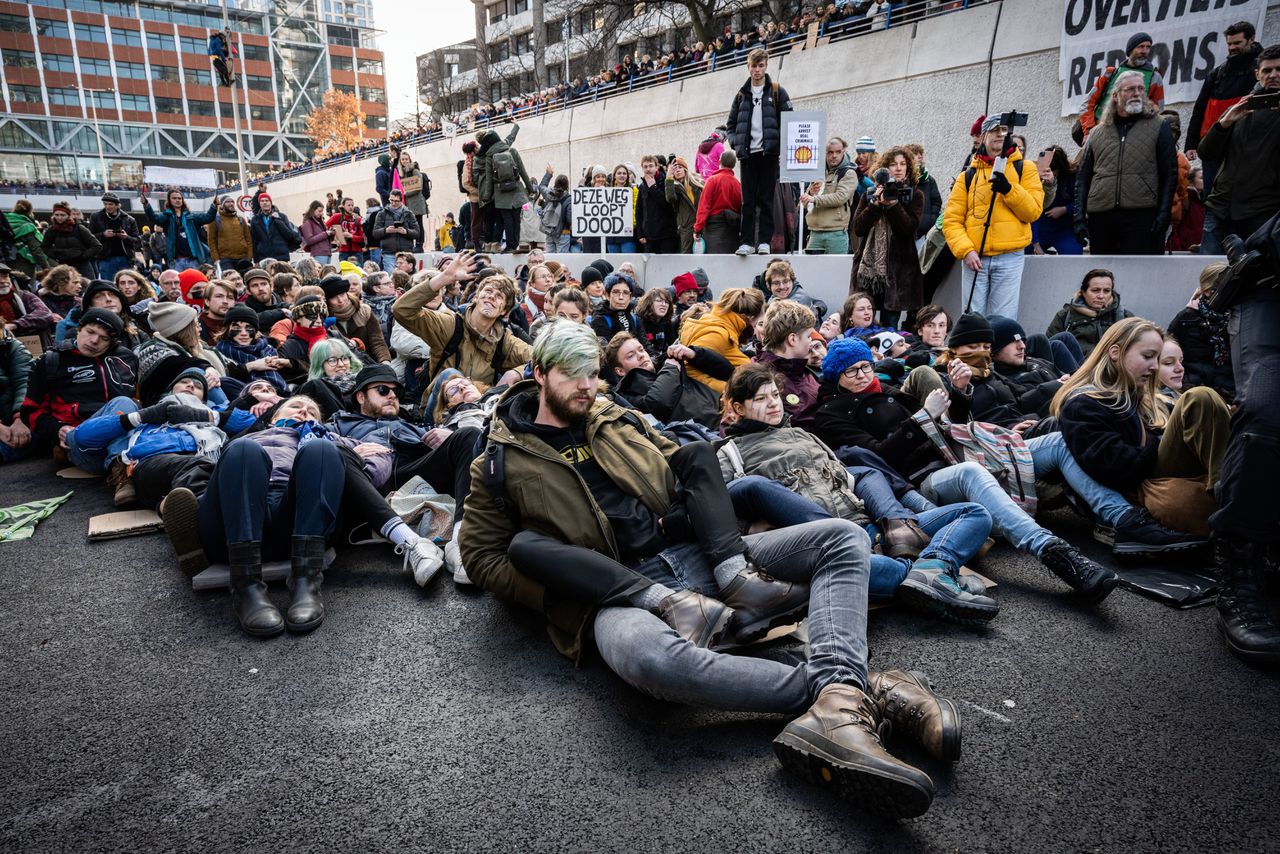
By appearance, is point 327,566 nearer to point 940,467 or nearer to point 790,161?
point 940,467

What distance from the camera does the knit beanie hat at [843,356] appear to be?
4.93 metres

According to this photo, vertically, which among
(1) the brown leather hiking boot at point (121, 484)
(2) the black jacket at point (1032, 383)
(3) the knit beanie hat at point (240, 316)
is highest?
(3) the knit beanie hat at point (240, 316)

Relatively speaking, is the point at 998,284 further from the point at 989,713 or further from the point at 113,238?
the point at 113,238

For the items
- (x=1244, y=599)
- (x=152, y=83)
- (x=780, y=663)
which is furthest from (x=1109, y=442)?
(x=152, y=83)

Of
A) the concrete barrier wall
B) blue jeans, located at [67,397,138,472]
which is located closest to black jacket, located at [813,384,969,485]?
the concrete barrier wall

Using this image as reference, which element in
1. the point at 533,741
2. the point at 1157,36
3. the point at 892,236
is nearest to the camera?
the point at 533,741

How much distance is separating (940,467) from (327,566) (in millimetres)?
3682

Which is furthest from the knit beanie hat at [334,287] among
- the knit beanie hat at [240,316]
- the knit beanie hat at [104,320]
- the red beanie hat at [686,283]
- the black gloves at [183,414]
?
the red beanie hat at [686,283]

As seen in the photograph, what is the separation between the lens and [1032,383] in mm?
5789

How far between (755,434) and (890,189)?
4.29 meters

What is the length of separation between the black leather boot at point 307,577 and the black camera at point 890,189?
6.03 m

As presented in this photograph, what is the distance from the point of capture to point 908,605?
12.0ft

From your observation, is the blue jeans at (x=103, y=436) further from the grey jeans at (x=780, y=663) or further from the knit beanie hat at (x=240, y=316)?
the grey jeans at (x=780, y=663)

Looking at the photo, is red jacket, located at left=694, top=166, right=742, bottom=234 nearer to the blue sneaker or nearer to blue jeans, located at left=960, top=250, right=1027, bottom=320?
blue jeans, located at left=960, top=250, right=1027, bottom=320
